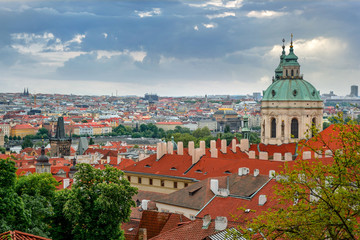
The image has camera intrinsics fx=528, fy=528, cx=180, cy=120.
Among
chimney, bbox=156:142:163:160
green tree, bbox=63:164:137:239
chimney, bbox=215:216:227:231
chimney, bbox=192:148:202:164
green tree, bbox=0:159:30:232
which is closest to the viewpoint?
green tree, bbox=0:159:30:232

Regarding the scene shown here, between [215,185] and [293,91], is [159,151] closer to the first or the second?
[215,185]

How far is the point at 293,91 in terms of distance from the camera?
65.3 meters

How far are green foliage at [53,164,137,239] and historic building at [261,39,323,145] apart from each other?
38.8 m

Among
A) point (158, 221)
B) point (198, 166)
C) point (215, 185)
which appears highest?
point (215, 185)

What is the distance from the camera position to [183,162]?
4834 cm

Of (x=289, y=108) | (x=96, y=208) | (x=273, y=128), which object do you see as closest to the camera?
(x=96, y=208)

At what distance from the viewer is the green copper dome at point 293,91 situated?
213 ft

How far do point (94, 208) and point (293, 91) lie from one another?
1675 inches

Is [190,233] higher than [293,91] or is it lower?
lower

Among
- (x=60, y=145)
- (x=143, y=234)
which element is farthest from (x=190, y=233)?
(x=60, y=145)

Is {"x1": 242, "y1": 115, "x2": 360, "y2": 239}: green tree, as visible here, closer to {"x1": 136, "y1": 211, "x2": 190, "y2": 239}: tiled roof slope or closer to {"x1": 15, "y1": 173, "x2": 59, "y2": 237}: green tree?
{"x1": 15, "y1": 173, "x2": 59, "y2": 237}: green tree

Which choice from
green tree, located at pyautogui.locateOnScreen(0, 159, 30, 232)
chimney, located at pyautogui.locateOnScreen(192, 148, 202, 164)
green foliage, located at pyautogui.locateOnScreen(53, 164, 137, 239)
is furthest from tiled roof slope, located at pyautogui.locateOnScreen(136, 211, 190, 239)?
chimney, located at pyautogui.locateOnScreen(192, 148, 202, 164)

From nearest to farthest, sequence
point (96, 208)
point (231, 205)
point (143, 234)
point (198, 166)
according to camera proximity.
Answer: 1. point (143, 234)
2. point (96, 208)
3. point (231, 205)
4. point (198, 166)

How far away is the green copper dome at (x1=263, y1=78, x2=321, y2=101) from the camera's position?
64875 mm
